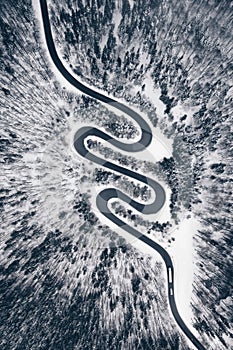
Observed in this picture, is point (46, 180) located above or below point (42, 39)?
below

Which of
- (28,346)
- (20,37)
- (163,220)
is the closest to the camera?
(28,346)

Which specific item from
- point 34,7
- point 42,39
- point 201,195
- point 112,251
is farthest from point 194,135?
point 34,7

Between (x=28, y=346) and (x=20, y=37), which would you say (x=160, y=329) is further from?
(x=20, y=37)

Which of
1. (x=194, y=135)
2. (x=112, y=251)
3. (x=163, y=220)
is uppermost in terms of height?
(x=194, y=135)

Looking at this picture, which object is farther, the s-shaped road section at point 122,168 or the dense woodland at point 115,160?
the s-shaped road section at point 122,168

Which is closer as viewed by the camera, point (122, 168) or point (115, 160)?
point (115, 160)

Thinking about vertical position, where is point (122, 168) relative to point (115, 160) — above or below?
below

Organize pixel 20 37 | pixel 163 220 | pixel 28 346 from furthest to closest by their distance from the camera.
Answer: pixel 163 220 < pixel 20 37 < pixel 28 346

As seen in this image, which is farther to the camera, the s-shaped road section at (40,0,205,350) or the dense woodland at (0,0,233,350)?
the s-shaped road section at (40,0,205,350)
